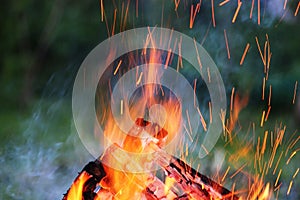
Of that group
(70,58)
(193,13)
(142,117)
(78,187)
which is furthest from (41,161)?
(70,58)

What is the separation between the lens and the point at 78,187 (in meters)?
1.87

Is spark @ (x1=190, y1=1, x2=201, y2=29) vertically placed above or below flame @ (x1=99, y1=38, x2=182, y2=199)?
above

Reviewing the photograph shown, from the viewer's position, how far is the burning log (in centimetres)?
186

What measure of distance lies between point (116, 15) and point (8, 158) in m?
2.35

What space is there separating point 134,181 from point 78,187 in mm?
209

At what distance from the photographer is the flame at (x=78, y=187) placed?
6.12ft

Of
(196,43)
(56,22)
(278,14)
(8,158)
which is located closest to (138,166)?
(8,158)

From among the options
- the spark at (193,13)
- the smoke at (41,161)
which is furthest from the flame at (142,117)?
the spark at (193,13)

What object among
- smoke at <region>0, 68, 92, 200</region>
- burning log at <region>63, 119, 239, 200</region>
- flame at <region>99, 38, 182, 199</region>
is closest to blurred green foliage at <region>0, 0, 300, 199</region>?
smoke at <region>0, 68, 92, 200</region>

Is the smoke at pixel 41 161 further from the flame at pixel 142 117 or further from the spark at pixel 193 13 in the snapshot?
the spark at pixel 193 13

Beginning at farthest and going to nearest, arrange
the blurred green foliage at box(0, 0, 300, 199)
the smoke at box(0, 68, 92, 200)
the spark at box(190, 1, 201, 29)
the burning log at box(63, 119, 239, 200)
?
the spark at box(190, 1, 201, 29), the blurred green foliage at box(0, 0, 300, 199), the smoke at box(0, 68, 92, 200), the burning log at box(63, 119, 239, 200)

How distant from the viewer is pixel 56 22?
16.4ft

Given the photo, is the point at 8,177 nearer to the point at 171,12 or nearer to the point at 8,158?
the point at 8,158

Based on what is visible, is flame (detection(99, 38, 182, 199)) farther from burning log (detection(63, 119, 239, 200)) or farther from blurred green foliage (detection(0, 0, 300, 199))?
blurred green foliage (detection(0, 0, 300, 199))
